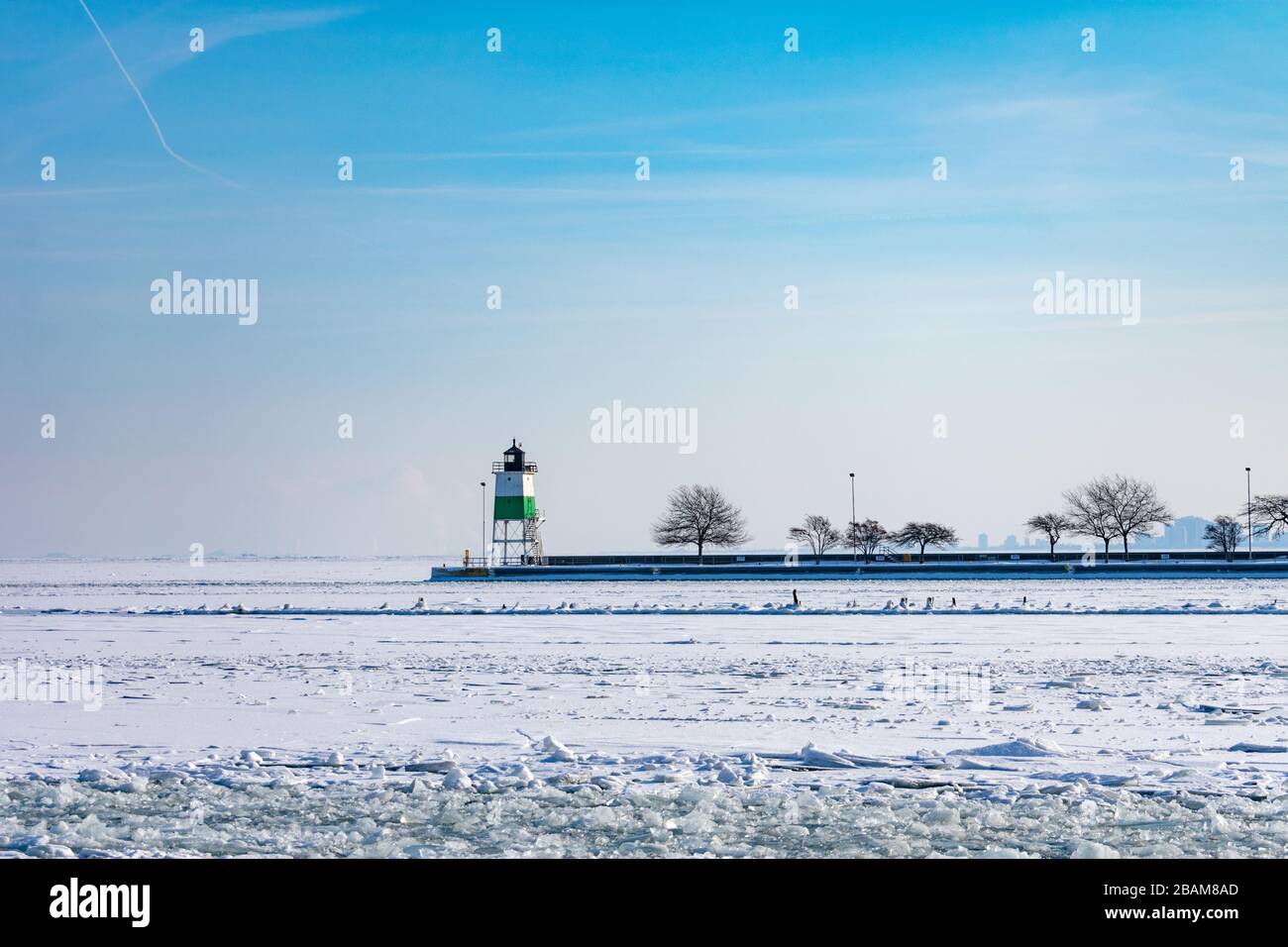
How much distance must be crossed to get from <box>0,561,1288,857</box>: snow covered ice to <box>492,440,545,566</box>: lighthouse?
60213 mm

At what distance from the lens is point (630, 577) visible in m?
79.4

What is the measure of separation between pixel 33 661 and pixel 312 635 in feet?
25.4

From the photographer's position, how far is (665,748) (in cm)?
1241

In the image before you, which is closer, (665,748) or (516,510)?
(665,748)

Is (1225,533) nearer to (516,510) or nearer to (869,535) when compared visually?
(869,535)

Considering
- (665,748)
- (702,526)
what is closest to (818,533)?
(702,526)

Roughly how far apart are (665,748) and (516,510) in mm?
76480

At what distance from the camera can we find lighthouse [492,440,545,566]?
287ft

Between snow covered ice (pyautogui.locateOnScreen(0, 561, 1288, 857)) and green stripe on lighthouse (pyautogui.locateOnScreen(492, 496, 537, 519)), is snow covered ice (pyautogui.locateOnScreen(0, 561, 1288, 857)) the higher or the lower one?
the lower one
